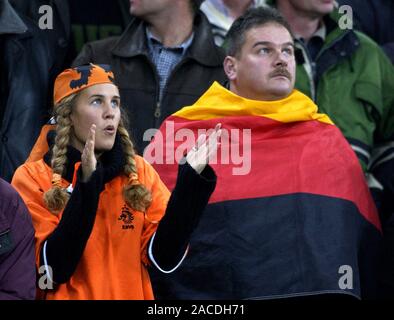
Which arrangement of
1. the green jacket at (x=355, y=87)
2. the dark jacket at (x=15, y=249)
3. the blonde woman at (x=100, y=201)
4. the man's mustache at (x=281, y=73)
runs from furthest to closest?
the green jacket at (x=355, y=87) < the man's mustache at (x=281, y=73) < the blonde woman at (x=100, y=201) < the dark jacket at (x=15, y=249)

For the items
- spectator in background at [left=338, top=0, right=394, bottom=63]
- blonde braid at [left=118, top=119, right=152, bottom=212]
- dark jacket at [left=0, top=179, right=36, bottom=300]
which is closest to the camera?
dark jacket at [left=0, top=179, right=36, bottom=300]

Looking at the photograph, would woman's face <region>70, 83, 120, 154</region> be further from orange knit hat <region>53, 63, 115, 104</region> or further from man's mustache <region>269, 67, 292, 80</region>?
man's mustache <region>269, 67, 292, 80</region>

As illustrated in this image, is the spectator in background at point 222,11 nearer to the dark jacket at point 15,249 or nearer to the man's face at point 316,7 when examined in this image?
the man's face at point 316,7

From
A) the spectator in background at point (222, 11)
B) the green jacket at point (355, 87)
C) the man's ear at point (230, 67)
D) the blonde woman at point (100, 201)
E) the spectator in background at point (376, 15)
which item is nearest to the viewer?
the blonde woman at point (100, 201)

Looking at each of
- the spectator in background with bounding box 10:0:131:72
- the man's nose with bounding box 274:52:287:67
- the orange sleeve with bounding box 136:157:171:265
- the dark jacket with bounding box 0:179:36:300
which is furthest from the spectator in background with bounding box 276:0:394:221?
the dark jacket with bounding box 0:179:36:300

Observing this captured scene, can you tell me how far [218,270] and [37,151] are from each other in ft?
4.02

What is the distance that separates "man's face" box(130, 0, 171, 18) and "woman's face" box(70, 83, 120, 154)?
5.99 ft

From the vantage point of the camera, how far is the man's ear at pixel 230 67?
8.55 m

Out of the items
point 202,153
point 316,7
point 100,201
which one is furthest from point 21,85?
point 202,153

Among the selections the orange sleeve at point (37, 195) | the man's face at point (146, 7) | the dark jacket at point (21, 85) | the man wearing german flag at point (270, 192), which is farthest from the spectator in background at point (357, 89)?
the orange sleeve at point (37, 195)

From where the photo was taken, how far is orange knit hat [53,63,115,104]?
743 cm

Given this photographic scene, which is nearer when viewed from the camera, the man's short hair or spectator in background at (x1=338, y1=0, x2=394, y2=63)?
the man's short hair

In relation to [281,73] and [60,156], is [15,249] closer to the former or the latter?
[60,156]
